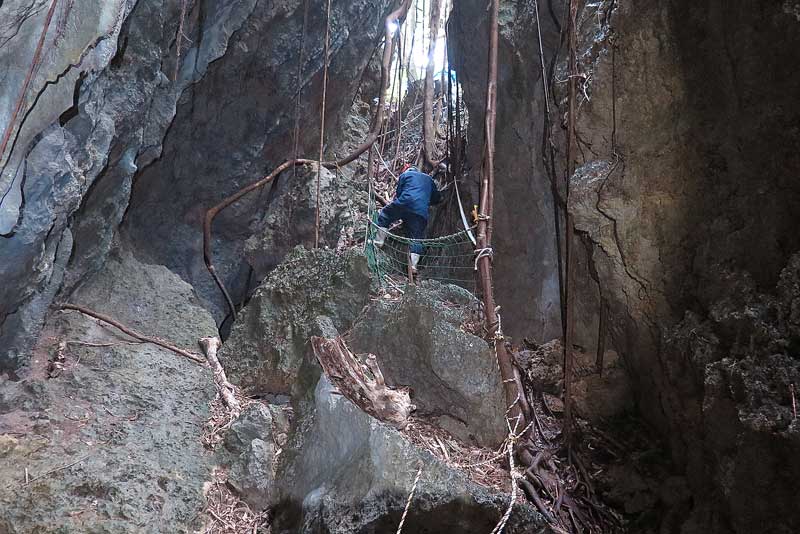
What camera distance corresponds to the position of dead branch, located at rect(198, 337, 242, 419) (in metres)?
2.87

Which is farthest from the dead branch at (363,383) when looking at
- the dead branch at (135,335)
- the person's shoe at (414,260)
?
the person's shoe at (414,260)

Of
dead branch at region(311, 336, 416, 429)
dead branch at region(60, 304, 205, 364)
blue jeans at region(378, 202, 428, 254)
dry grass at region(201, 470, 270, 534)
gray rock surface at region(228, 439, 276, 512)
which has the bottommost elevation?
dry grass at region(201, 470, 270, 534)

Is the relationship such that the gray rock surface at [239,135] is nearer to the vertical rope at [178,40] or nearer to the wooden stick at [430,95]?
the vertical rope at [178,40]

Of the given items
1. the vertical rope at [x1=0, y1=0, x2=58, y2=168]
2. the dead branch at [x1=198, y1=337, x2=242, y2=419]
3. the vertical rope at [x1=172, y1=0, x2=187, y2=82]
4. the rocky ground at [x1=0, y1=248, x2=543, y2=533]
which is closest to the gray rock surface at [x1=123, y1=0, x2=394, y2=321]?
the vertical rope at [x1=172, y1=0, x2=187, y2=82]

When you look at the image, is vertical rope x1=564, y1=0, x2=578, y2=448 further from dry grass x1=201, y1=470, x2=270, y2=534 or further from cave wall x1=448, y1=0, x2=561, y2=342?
dry grass x1=201, y1=470, x2=270, y2=534

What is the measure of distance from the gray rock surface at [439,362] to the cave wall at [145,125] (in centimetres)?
148

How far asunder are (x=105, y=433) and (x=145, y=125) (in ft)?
6.26

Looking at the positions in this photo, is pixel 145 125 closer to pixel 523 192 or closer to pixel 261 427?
pixel 261 427

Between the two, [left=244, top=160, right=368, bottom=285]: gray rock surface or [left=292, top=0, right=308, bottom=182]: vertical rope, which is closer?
[left=292, top=0, right=308, bottom=182]: vertical rope

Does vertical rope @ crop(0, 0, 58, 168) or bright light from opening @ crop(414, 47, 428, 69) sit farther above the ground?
bright light from opening @ crop(414, 47, 428, 69)

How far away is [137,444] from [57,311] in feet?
3.32

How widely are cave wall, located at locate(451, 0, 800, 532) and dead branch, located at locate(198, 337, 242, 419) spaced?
179cm

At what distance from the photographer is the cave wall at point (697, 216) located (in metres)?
1.69

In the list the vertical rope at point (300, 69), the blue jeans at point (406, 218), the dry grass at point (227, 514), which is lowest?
the dry grass at point (227, 514)
